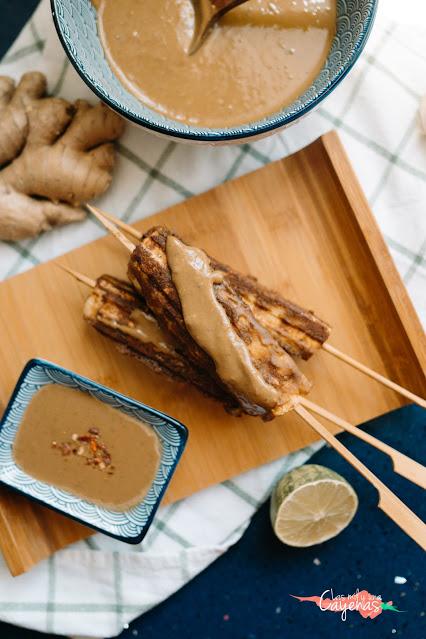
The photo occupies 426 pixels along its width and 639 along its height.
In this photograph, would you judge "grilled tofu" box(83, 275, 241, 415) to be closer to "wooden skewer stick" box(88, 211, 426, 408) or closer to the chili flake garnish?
"wooden skewer stick" box(88, 211, 426, 408)

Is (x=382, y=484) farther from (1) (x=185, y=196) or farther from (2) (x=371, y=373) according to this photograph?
(1) (x=185, y=196)

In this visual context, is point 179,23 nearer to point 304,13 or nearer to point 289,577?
point 304,13

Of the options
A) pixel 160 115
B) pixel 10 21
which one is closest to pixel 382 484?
pixel 160 115

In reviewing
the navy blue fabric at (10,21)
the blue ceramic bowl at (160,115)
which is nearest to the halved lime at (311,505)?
the blue ceramic bowl at (160,115)

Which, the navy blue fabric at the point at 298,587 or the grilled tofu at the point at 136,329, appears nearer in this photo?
the grilled tofu at the point at 136,329

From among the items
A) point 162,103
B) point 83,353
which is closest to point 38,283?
point 83,353

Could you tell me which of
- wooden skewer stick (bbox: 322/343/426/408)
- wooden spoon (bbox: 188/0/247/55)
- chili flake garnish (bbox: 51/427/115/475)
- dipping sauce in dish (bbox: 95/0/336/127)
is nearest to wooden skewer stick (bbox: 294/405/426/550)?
wooden skewer stick (bbox: 322/343/426/408)

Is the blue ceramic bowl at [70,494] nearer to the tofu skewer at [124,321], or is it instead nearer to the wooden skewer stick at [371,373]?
the tofu skewer at [124,321]
